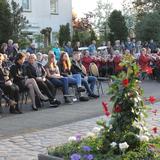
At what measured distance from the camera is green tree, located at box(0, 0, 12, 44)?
25.5 m

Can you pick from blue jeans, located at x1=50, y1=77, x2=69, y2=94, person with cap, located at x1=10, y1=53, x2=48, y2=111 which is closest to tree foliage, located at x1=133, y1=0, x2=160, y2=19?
blue jeans, located at x1=50, y1=77, x2=69, y2=94

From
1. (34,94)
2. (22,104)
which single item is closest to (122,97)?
(34,94)

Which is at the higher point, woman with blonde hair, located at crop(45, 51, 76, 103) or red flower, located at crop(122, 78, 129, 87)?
red flower, located at crop(122, 78, 129, 87)

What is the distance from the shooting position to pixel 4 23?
25.6 m

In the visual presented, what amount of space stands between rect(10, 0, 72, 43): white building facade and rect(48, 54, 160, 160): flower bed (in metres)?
32.6

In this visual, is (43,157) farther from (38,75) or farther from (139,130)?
(38,75)

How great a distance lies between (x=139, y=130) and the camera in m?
6.01

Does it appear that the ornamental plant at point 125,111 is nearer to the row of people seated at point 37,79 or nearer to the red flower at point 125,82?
the red flower at point 125,82

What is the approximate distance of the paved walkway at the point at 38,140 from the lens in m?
7.88

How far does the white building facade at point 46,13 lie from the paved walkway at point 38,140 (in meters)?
28.5

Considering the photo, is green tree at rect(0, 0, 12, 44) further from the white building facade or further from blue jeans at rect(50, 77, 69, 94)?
the white building facade

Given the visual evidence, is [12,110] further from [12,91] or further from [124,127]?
[124,127]

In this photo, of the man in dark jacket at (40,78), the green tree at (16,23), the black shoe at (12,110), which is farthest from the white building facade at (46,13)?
the black shoe at (12,110)

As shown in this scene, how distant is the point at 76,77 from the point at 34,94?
6.74 ft
